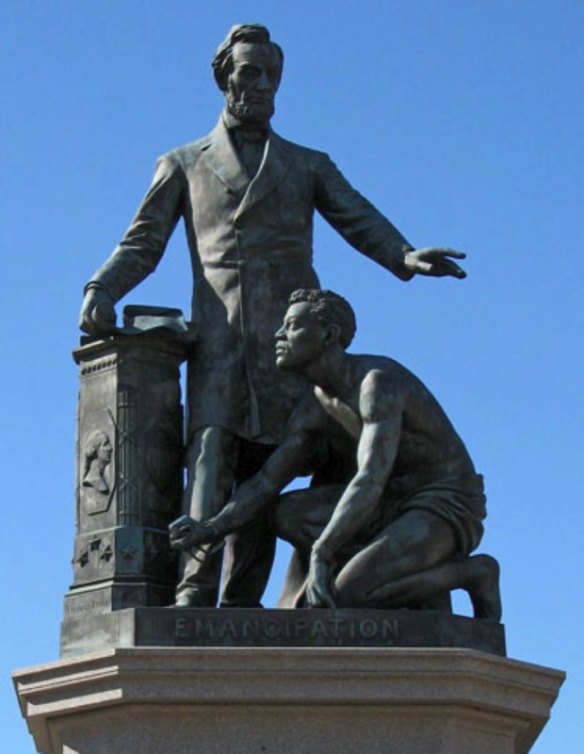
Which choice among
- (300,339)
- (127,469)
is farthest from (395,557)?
(127,469)

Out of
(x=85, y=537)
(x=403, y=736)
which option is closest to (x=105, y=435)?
(x=85, y=537)

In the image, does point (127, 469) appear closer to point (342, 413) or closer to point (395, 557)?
point (342, 413)

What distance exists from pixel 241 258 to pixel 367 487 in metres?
2.10

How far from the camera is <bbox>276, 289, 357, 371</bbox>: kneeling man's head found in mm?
13602

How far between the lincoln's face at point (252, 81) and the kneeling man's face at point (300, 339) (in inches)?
68.1

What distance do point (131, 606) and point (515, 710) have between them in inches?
101

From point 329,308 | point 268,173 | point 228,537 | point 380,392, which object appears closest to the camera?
point 380,392

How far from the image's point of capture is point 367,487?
13250 millimetres

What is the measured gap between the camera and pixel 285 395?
556 inches

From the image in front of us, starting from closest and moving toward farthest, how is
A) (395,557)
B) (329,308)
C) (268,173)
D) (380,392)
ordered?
(395,557) < (380,392) < (329,308) < (268,173)

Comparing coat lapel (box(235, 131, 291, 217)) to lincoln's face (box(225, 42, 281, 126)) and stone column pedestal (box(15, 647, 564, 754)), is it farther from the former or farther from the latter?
stone column pedestal (box(15, 647, 564, 754))

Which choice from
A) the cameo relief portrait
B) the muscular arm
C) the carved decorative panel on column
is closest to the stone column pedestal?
the carved decorative panel on column

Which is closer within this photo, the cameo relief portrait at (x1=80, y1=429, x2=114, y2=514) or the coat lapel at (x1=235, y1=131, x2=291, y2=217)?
the cameo relief portrait at (x1=80, y1=429, x2=114, y2=514)

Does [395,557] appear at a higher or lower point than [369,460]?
lower
